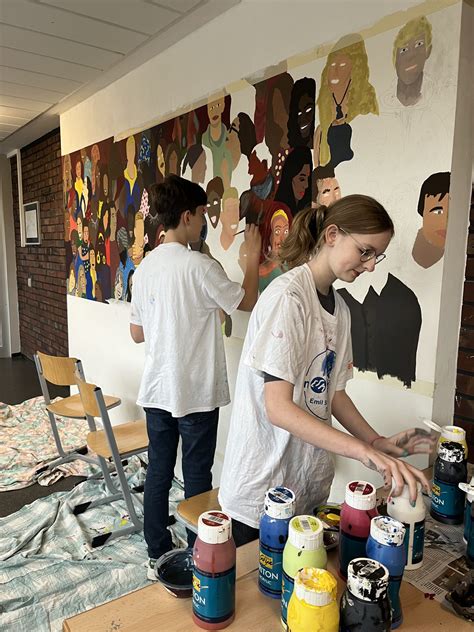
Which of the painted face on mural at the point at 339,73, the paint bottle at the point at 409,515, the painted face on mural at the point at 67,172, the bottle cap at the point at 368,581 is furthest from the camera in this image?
the painted face on mural at the point at 67,172

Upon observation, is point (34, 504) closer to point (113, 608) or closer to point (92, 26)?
point (113, 608)

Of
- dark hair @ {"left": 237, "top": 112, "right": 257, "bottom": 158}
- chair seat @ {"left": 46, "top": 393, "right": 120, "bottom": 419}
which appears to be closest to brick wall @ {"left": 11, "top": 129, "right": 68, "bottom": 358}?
chair seat @ {"left": 46, "top": 393, "right": 120, "bottom": 419}

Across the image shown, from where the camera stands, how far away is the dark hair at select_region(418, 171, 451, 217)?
52.7 inches

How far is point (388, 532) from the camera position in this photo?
0.73m

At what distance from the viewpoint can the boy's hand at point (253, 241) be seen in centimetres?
201

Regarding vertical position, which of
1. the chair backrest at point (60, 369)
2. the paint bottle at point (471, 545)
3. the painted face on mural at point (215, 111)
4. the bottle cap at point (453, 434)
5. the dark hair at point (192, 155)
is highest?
the painted face on mural at point (215, 111)

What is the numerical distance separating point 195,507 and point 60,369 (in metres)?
1.63

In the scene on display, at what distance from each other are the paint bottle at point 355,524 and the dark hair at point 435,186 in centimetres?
89

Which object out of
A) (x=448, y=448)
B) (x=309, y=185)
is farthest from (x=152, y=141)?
(x=448, y=448)

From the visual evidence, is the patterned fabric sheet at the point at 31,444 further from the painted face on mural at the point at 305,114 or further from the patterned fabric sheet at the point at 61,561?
the painted face on mural at the point at 305,114

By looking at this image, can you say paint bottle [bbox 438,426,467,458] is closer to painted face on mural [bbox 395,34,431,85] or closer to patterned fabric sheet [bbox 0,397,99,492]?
painted face on mural [bbox 395,34,431,85]

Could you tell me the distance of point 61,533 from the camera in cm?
229

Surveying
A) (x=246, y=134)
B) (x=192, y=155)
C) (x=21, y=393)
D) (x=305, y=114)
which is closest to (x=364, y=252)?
(x=305, y=114)

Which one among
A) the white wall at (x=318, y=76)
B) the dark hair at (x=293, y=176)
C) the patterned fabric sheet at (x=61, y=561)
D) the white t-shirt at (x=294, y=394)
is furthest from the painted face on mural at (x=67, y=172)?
the white t-shirt at (x=294, y=394)
